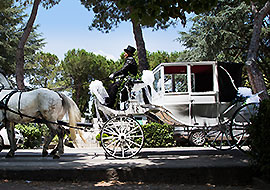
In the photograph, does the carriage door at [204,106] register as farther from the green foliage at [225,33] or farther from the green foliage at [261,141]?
the green foliage at [225,33]

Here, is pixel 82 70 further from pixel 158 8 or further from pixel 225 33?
pixel 158 8

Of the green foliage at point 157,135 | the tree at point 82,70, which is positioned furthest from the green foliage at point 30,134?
the tree at point 82,70

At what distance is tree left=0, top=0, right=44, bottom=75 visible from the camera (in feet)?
71.3

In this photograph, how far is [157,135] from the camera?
40.5 feet

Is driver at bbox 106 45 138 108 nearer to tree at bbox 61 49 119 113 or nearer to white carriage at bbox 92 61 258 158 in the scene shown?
white carriage at bbox 92 61 258 158

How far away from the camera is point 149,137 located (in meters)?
12.3

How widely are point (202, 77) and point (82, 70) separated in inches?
1013

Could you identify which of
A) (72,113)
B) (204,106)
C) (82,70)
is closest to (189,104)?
(204,106)

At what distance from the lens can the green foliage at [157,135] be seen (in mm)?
12234

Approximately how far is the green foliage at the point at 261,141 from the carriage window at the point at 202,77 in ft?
8.34

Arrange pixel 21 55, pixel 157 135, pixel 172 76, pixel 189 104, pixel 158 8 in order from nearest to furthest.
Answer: pixel 158 8 → pixel 189 104 → pixel 172 76 → pixel 157 135 → pixel 21 55

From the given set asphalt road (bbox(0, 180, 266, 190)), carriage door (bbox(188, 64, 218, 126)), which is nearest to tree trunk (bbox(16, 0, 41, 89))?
asphalt road (bbox(0, 180, 266, 190))

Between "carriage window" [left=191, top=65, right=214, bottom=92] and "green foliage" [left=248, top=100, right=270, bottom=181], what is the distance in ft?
8.34

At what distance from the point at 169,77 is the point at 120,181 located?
372 centimetres
